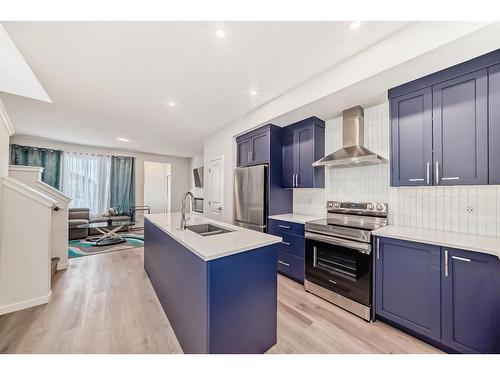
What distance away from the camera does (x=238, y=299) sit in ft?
4.35

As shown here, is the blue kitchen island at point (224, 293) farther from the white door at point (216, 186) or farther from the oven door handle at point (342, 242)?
the white door at point (216, 186)

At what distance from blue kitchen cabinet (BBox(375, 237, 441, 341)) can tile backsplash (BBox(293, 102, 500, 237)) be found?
1.97ft

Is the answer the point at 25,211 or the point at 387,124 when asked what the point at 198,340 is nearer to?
the point at 25,211

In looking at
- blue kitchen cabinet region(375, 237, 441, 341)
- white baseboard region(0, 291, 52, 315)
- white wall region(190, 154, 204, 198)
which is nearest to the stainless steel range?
blue kitchen cabinet region(375, 237, 441, 341)

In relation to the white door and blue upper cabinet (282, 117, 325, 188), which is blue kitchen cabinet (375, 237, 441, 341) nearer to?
blue upper cabinet (282, 117, 325, 188)

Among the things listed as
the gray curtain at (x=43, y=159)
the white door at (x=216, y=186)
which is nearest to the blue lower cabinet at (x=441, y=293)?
the white door at (x=216, y=186)

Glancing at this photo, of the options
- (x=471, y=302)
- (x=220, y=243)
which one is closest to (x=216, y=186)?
(x=220, y=243)

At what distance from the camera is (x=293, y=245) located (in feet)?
8.84

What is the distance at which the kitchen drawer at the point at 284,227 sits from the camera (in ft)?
8.59

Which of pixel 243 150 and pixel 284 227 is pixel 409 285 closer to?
pixel 284 227

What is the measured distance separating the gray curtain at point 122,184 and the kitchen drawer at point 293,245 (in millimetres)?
5582

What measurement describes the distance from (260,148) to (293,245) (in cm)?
163

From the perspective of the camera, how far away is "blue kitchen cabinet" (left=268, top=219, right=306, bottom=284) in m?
2.60
